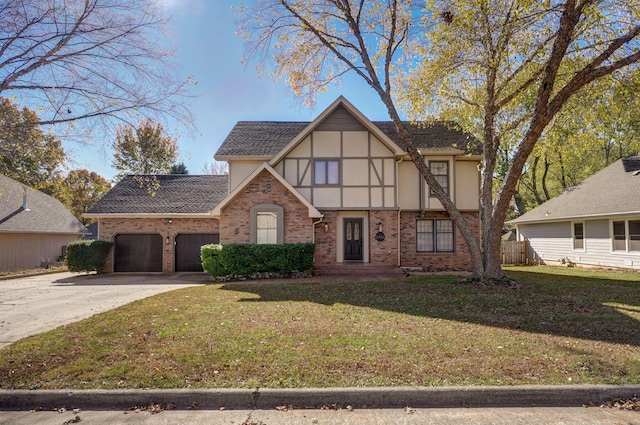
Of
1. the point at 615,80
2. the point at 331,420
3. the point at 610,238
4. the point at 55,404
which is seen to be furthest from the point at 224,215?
the point at 610,238

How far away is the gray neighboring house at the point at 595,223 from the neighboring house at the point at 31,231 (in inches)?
1085

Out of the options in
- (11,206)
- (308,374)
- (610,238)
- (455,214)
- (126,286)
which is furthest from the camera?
(11,206)

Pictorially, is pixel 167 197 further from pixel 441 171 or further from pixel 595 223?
pixel 595 223

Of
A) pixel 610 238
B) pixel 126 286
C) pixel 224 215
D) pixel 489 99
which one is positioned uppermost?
pixel 489 99

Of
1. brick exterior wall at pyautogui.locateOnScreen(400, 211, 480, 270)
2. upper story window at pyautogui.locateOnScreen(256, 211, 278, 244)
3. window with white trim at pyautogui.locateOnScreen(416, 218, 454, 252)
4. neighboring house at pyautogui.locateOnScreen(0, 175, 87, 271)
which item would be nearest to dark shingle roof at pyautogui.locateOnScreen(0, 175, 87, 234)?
neighboring house at pyautogui.locateOnScreen(0, 175, 87, 271)

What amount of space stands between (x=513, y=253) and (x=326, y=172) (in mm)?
13865

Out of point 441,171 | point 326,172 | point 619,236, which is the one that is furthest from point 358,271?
point 619,236

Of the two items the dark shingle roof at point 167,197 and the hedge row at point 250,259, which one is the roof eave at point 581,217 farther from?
the dark shingle roof at point 167,197

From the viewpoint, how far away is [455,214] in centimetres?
1095

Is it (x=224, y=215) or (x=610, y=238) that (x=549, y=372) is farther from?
(x=610, y=238)

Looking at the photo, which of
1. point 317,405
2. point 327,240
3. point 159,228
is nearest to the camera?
point 317,405

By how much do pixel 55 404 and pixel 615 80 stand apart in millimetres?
14855

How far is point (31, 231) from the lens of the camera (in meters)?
19.0

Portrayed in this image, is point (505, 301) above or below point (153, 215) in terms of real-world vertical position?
below
